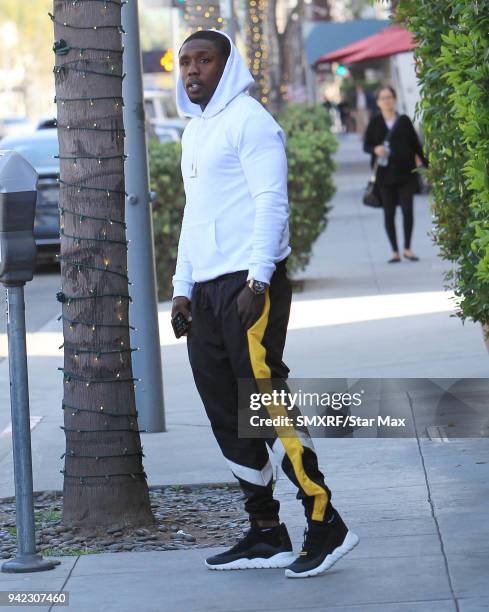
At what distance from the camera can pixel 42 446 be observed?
8.08 metres

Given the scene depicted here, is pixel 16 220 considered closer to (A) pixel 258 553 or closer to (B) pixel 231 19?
(A) pixel 258 553

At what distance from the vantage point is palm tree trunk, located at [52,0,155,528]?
6.05m

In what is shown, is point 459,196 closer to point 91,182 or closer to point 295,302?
point 91,182

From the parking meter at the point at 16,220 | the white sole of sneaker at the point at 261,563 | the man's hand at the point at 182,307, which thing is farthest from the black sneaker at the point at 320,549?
the parking meter at the point at 16,220

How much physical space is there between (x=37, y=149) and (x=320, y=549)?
15.8 m

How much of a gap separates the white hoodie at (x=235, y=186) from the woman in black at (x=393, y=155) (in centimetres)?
1056

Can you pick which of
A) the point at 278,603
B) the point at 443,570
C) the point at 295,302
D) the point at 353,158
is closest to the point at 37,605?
the point at 278,603

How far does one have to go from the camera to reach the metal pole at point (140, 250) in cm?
816

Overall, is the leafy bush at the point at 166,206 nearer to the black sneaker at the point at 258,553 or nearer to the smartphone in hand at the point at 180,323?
the smartphone in hand at the point at 180,323

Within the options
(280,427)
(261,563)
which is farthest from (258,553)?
(280,427)

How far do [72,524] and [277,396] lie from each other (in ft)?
4.75

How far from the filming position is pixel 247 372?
5.13m

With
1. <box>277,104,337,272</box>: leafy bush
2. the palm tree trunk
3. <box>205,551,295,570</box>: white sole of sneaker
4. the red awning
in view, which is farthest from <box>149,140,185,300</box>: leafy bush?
the red awning

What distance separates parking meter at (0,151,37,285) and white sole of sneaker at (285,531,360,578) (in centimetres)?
151
